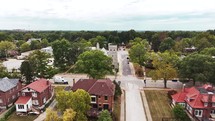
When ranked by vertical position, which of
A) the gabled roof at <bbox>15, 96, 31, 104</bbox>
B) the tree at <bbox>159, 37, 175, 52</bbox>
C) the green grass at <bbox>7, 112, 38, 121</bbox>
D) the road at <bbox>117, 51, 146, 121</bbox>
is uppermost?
the tree at <bbox>159, 37, 175, 52</bbox>

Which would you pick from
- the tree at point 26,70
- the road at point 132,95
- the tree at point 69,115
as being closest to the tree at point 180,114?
the road at point 132,95

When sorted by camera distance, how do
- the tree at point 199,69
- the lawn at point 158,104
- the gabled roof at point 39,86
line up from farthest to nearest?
the tree at point 199,69
the gabled roof at point 39,86
the lawn at point 158,104


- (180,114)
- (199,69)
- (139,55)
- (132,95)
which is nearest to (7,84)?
(132,95)

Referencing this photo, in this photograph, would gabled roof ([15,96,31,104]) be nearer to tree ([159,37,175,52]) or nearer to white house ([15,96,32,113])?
white house ([15,96,32,113])

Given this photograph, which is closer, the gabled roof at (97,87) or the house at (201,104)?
the house at (201,104)

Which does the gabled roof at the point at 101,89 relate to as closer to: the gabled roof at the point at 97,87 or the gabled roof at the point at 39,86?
the gabled roof at the point at 97,87

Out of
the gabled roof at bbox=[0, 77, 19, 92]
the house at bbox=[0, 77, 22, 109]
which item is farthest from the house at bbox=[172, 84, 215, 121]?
the gabled roof at bbox=[0, 77, 19, 92]

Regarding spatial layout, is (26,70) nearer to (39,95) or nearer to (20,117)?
(39,95)
